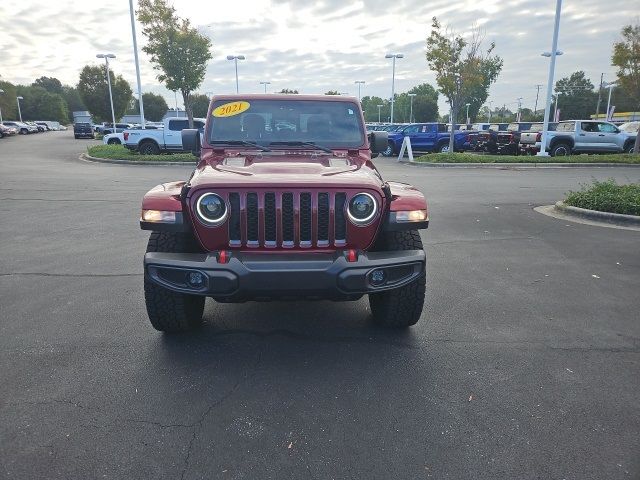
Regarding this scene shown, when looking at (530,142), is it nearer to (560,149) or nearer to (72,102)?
(560,149)

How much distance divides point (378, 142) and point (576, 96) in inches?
3577

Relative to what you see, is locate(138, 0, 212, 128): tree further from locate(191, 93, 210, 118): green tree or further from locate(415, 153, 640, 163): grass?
locate(191, 93, 210, 118): green tree

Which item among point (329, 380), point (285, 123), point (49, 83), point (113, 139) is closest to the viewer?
point (329, 380)

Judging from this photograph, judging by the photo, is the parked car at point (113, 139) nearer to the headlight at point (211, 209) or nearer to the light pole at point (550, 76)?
the light pole at point (550, 76)

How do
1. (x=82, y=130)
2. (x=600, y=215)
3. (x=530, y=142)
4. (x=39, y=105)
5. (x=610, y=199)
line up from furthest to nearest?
(x=39, y=105), (x=82, y=130), (x=530, y=142), (x=610, y=199), (x=600, y=215)

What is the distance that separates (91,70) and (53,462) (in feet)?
232

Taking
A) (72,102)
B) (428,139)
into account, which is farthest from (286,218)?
(72,102)

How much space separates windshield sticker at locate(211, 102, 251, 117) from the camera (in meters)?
4.73

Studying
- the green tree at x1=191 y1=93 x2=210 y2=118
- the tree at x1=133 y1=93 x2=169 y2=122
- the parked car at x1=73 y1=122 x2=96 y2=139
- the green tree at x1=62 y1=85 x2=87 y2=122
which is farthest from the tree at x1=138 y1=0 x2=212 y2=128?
the green tree at x1=62 y1=85 x2=87 y2=122

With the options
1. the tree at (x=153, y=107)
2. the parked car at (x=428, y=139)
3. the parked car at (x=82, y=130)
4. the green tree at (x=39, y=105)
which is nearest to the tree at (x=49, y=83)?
the green tree at (x=39, y=105)

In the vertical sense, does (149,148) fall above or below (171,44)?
below

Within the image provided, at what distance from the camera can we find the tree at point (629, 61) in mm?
20609

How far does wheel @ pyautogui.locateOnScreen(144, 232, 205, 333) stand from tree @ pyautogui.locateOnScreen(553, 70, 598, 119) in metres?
89.6

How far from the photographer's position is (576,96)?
8125 cm
